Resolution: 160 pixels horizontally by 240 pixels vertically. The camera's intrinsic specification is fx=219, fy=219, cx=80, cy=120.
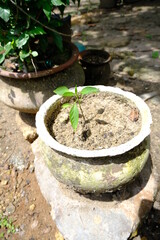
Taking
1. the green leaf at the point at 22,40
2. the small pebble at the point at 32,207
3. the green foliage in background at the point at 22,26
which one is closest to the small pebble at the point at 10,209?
the small pebble at the point at 32,207

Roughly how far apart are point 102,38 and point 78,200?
3.75m

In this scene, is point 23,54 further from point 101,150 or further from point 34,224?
point 34,224

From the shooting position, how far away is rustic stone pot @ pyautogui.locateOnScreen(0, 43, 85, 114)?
1.98m

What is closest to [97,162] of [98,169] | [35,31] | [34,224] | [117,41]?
[98,169]

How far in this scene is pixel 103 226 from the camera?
1.52 metres

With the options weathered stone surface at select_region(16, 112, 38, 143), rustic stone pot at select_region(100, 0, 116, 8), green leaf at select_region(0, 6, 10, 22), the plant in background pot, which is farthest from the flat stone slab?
rustic stone pot at select_region(100, 0, 116, 8)

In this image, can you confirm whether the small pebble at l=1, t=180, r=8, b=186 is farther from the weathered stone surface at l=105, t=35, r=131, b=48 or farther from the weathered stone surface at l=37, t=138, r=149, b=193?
the weathered stone surface at l=105, t=35, r=131, b=48

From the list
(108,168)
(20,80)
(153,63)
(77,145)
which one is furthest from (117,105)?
(153,63)

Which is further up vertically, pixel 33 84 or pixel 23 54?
pixel 23 54

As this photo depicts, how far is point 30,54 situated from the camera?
1888 mm

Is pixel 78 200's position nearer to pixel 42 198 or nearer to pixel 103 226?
pixel 103 226

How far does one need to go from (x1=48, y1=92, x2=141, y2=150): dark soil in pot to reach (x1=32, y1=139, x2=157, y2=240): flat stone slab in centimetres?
45

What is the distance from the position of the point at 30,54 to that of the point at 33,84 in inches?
10.6

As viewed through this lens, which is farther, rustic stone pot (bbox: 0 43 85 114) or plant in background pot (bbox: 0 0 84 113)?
rustic stone pot (bbox: 0 43 85 114)
